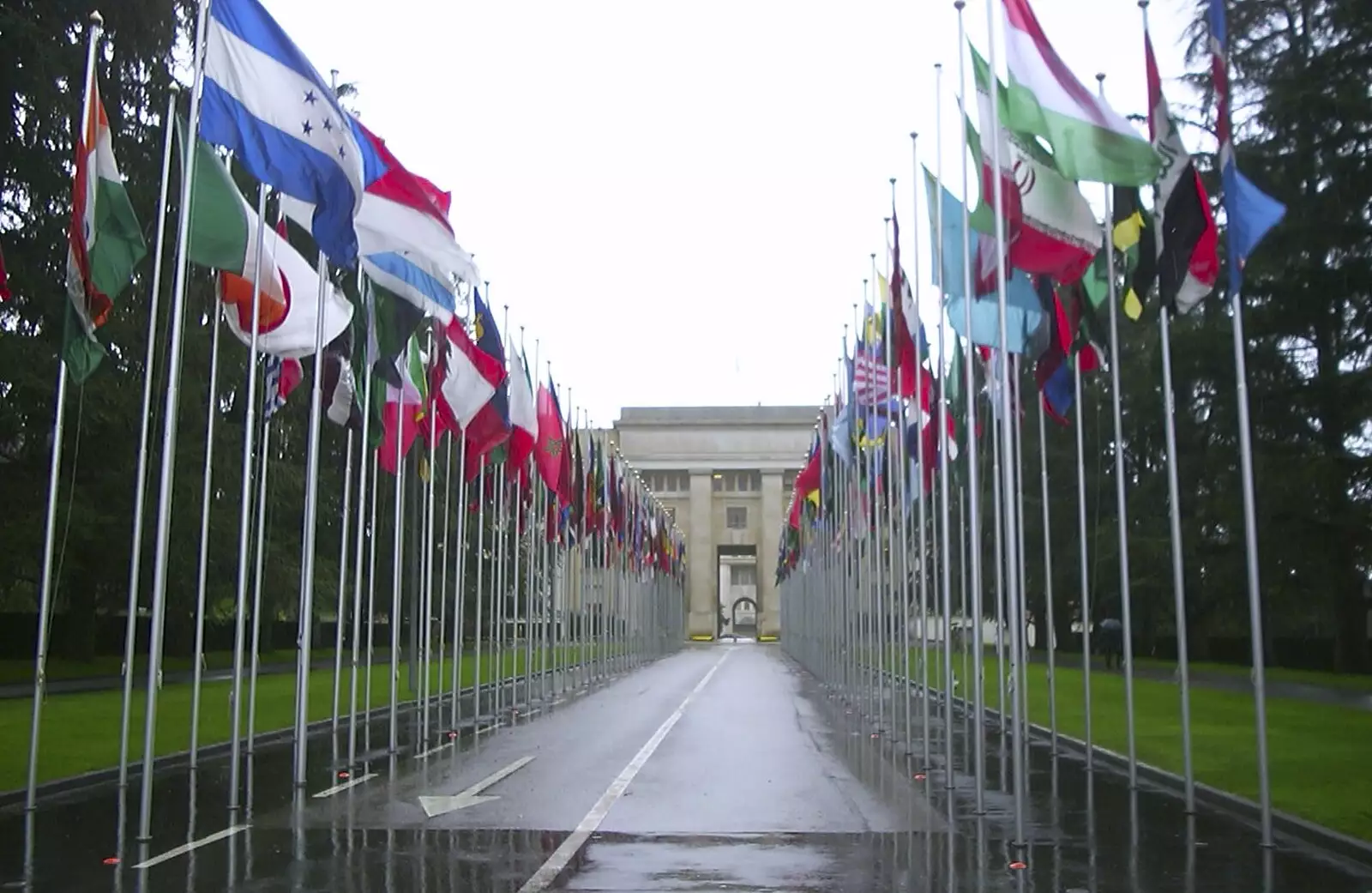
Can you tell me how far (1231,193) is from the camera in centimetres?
1332

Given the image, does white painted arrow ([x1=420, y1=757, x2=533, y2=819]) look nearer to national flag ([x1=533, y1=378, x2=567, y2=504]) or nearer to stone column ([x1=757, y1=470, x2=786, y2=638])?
national flag ([x1=533, y1=378, x2=567, y2=504])

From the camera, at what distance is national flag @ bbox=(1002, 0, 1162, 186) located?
1402 cm

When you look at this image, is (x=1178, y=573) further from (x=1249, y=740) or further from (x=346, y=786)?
(x=346, y=786)

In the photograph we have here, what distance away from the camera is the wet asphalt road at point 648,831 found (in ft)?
36.0

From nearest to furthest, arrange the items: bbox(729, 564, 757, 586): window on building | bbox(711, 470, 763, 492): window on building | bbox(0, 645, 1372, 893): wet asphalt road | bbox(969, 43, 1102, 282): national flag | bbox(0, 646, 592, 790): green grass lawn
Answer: bbox(0, 645, 1372, 893): wet asphalt road → bbox(969, 43, 1102, 282): national flag → bbox(0, 646, 592, 790): green grass lawn → bbox(711, 470, 763, 492): window on building → bbox(729, 564, 757, 586): window on building

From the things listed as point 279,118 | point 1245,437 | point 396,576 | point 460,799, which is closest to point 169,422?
point 279,118

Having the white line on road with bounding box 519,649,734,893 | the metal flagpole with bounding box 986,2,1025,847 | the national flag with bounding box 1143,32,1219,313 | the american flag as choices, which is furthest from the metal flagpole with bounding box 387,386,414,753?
the national flag with bounding box 1143,32,1219,313

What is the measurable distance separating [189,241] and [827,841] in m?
8.05

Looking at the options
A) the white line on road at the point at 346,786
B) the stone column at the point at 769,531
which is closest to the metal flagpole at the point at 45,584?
the white line on road at the point at 346,786

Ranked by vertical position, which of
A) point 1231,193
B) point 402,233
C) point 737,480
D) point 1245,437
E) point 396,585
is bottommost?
point 396,585

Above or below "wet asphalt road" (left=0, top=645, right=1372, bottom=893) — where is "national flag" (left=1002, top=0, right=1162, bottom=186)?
above

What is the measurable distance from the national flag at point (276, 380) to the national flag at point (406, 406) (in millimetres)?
2501

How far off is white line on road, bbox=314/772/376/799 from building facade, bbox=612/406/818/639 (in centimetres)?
10105

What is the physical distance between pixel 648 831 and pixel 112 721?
15.3 meters
